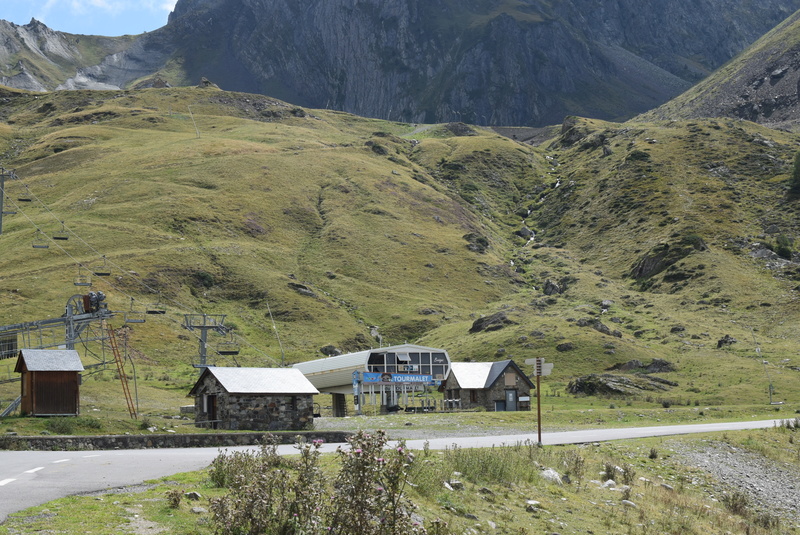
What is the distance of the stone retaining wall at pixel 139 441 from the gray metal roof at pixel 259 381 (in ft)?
21.7

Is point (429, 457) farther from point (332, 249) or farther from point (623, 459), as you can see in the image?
point (332, 249)

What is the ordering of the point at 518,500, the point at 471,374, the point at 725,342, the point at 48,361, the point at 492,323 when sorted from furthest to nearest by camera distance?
1. the point at 492,323
2. the point at 725,342
3. the point at 471,374
4. the point at 48,361
5. the point at 518,500

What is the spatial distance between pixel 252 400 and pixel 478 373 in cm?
3371

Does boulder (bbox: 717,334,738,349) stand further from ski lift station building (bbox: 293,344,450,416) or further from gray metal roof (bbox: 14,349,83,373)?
gray metal roof (bbox: 14,349,83,373)

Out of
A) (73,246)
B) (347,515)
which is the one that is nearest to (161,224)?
(73,246)

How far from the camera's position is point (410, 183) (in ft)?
617

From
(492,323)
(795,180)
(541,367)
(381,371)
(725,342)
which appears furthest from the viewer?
(795,180)

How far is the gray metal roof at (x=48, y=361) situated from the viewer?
38.9 meters

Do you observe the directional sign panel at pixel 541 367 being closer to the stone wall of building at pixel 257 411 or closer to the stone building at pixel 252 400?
the stone building at pixel 252 400

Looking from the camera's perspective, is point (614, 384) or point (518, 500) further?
point (614, 384)

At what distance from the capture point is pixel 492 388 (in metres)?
72.3

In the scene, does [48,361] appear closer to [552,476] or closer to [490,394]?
[552,476]

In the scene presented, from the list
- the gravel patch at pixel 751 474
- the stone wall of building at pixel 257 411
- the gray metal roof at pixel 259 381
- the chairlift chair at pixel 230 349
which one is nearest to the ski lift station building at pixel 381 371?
the chairlift chair at pixel 230 349

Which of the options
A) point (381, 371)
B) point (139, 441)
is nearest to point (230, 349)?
point (381, 371)
